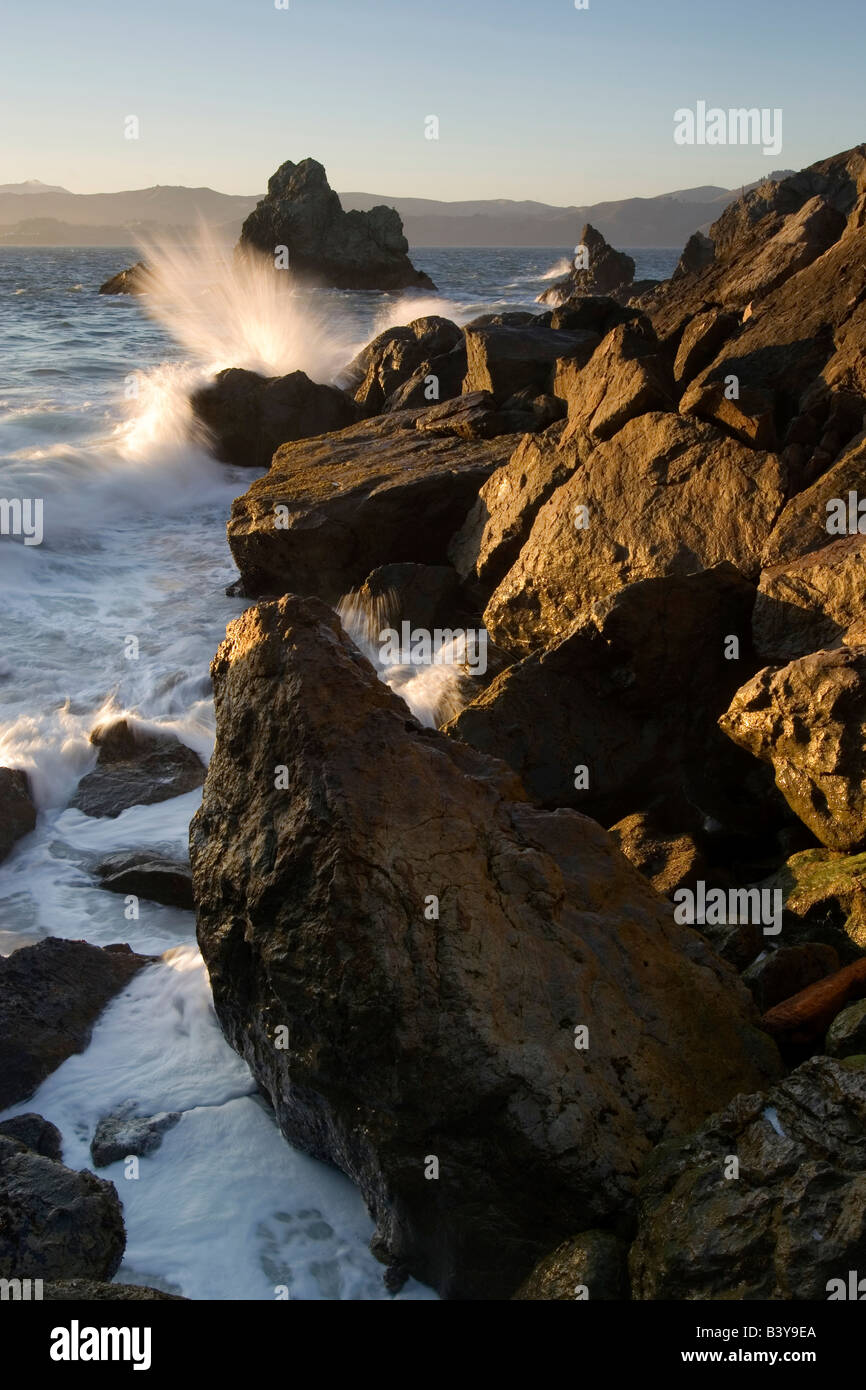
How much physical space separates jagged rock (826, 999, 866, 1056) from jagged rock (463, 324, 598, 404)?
9.98 metres

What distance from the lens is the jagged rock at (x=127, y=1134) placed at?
518cm

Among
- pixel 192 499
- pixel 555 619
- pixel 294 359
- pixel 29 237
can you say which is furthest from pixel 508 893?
pixel 29 237

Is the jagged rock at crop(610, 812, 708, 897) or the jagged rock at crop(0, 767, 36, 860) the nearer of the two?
the jagged rock at crop(610, 812, 708, 897)

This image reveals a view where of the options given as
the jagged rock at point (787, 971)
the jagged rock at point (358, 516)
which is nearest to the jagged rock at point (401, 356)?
the jagged rock at point (358, 516)

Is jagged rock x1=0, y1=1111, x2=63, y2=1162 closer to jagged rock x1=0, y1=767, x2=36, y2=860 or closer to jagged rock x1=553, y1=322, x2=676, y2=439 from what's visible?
jagged rock x1=0, y1=767, x2=36, y2=860

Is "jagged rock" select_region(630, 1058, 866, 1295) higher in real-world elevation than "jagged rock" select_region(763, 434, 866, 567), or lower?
lower

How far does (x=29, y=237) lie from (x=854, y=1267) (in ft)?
670

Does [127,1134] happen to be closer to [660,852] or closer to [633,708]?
[660,852]

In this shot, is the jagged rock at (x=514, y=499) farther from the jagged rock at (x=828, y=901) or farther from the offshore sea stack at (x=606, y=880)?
the jagged rock at (x=828, y=901)

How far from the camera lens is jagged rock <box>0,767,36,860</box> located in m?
8.45

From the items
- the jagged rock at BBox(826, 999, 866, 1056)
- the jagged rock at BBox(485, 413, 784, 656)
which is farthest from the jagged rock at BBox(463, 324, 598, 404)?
the jagged rock at BBox(826, 999, 866, 1056)

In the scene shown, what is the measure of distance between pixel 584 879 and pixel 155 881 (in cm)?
379

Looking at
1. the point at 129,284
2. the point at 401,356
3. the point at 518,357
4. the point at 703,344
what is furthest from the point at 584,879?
the point at 129,284
